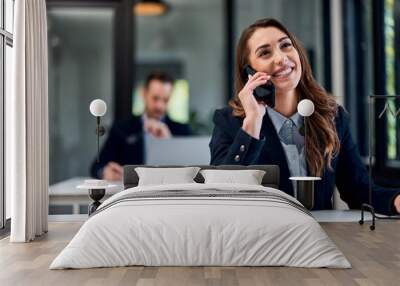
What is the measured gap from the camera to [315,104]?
6484 mm

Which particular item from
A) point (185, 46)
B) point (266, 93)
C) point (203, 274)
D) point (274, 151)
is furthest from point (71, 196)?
point (203, 274)

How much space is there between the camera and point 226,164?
6312mm

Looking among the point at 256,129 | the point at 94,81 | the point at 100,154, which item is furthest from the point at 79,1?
the point at 256,129

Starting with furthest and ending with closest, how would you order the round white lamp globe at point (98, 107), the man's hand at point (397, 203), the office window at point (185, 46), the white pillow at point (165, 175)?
the office window at point (185, 46)
the man's hand at point (397, 203)
the round white lamp globe at point (98, 107)
the white pillow at point (165, 175)

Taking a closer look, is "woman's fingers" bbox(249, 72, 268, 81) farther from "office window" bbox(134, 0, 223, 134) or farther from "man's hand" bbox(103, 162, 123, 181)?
"man's hand" bbox(103, 162, 123, 181)

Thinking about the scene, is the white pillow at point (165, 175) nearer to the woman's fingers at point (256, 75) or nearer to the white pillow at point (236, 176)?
the white pillow at point (236, 176)

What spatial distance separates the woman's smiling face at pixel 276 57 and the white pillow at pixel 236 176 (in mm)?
1072

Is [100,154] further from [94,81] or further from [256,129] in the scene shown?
[256,129]

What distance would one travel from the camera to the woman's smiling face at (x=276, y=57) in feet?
21.0

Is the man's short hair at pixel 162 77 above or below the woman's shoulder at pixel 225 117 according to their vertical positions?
above

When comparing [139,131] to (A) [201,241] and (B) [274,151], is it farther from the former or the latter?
(A) [201,241]

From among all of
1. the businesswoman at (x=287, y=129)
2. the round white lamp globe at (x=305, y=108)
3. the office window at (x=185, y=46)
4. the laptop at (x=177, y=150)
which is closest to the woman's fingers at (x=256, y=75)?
the businesswoman at (x=287, y=129)

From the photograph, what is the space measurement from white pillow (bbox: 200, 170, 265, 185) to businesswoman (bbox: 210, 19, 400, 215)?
1.37ft

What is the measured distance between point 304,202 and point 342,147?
87 cm
